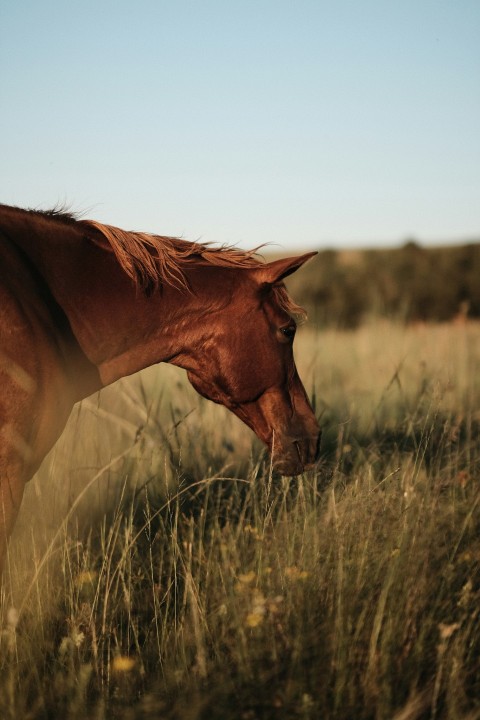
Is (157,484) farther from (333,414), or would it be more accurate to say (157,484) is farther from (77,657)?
(333,414)

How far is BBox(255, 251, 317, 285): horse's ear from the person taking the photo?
3.27m

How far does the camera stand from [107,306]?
3264mm

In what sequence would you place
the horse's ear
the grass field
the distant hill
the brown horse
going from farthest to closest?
1. the distant hill
2. the horse's ear
3. the brown horse
4. the grass field

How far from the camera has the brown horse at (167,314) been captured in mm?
3131

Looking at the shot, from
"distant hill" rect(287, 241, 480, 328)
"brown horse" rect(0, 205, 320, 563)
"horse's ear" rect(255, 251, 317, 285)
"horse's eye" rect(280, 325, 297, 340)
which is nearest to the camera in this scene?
"brown horse" rect(0, 205, 320, 563)

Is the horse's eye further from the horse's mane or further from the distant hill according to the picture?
the distant hill

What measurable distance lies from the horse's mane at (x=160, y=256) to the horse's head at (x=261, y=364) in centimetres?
6

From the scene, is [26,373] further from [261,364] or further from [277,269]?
[277,269]

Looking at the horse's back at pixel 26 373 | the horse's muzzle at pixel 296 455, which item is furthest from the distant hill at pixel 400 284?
the horse's back at pixel 26 373

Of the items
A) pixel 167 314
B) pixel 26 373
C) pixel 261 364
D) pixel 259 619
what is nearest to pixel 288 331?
pixel 261 364

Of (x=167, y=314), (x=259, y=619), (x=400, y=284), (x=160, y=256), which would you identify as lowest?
(x=259, y=619)

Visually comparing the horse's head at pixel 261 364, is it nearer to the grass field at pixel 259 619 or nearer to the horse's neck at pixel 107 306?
the horse's neck at pixel 107 306

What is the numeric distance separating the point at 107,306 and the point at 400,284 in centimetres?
1672

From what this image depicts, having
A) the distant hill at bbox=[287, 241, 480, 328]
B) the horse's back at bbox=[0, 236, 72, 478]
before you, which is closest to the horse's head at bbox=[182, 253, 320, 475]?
the horse's back at bbox=[0, 236, 72, 478]
